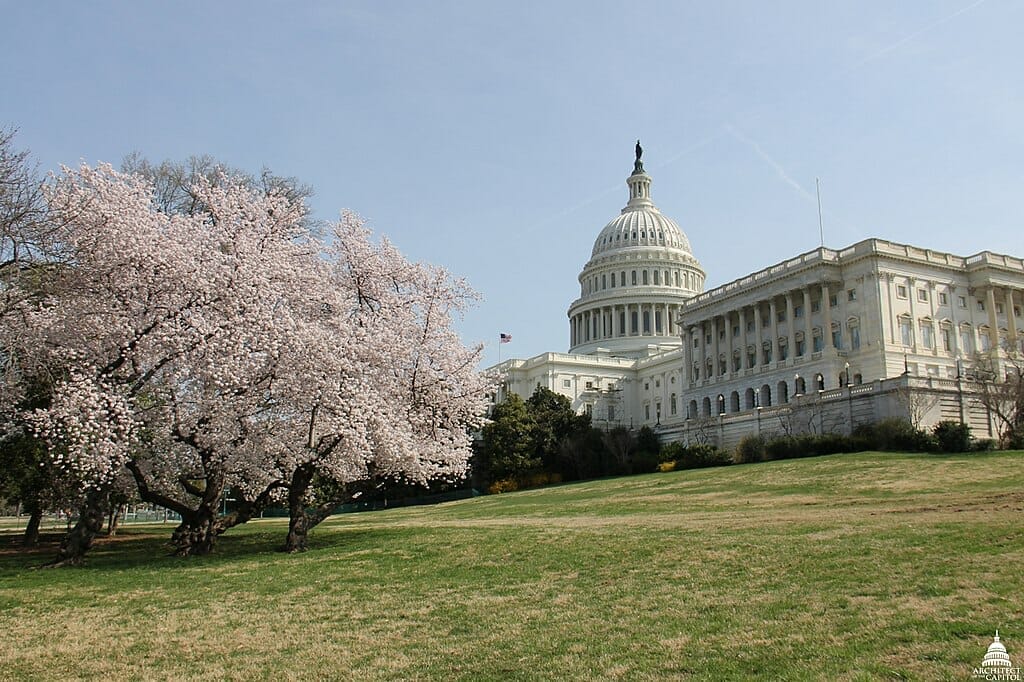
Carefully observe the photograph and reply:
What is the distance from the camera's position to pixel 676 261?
147875 millimetres

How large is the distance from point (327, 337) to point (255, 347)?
199cm

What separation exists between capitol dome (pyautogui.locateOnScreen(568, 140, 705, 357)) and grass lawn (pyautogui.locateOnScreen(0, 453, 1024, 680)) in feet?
382

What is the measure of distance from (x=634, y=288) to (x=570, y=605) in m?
131

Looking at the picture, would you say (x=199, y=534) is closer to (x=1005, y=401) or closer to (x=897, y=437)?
(x=897, y=437)

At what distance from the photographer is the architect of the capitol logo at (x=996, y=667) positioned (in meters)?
9.21

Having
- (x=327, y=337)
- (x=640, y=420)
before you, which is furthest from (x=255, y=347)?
(x=640, y=420)

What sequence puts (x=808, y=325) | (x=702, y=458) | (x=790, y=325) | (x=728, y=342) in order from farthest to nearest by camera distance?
(x=728, y=342) < (x=790, y=325) < (x=808, y=325) < (x=702, y=458)

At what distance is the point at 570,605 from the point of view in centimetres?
1495

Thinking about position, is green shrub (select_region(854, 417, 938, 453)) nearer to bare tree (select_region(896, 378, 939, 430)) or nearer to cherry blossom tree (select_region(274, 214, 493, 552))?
bare tree (select_region(896, 378, 939, 430))

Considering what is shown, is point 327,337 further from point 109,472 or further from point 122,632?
point 122,632

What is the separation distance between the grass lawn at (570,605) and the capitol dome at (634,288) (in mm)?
116321

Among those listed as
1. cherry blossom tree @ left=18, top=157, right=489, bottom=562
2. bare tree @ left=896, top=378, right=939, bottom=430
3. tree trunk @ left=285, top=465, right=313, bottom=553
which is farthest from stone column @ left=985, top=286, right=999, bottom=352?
tree trunk @ left=285, top=465, right=313, bottom=553

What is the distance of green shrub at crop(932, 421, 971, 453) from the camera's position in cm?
5556

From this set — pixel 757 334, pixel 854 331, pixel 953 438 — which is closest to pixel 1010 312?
pixel 854 331
